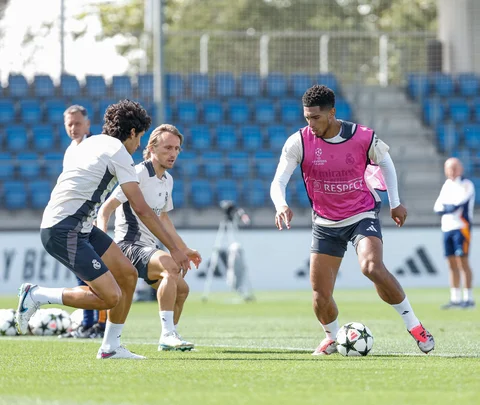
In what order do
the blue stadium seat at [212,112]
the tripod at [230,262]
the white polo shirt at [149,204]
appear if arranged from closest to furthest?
1. the white polo shirt at [149,204]
2. the tripod at [230,262]
3. the blue stadium seat at [212,112]

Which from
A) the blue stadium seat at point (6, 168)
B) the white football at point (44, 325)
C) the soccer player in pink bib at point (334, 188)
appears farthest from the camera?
the blue stadium seat at point (6, 168)

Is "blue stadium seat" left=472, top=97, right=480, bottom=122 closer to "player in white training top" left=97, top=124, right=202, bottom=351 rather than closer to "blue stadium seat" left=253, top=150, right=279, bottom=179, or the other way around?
"blue stadium seat" left=253, top=150, right=279, bottom=179

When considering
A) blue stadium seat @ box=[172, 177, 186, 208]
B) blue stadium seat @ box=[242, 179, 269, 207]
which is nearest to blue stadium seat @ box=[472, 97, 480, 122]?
blue stadium seat @ box=[242, 179, 269, 207]

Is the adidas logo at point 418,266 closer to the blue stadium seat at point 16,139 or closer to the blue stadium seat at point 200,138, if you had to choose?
the blue stadium seat at point 200,138

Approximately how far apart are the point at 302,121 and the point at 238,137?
68.2 inches

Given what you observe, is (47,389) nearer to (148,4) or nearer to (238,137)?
(238,137)

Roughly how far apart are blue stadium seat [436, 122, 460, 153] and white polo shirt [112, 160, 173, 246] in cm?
1782

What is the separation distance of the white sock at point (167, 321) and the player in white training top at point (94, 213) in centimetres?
79

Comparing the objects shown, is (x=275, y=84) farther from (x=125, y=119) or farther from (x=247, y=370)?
(x=247, y=370)

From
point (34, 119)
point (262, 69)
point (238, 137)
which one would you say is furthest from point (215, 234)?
point (262, 69)

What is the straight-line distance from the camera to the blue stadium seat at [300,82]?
1134 inches

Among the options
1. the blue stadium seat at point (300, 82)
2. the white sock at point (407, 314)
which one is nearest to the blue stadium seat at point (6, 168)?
the blue stadium seat at point (300, 82)

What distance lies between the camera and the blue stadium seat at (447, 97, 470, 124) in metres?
28.1

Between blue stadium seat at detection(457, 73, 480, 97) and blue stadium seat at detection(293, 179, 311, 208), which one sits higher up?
blue stadium seat at detection(457, 73, 480, 97)
